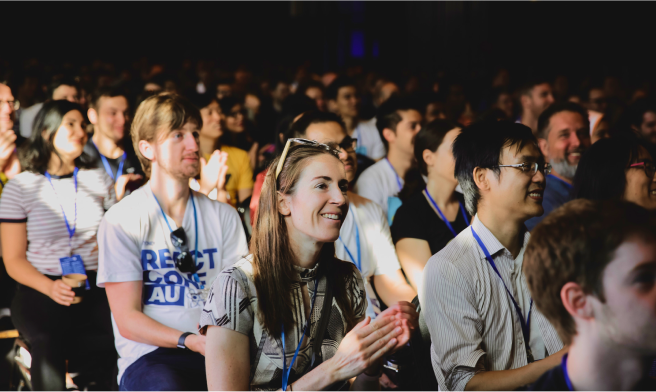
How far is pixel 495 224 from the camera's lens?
185cm

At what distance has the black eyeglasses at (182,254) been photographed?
7.41 ft

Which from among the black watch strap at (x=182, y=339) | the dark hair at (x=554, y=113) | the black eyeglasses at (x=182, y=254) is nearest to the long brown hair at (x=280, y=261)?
the black watch strap at (x=182, y=339)

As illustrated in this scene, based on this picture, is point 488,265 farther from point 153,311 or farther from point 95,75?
point 95,75

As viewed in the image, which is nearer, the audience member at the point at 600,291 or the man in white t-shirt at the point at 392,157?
the audience member at the point at 600,291

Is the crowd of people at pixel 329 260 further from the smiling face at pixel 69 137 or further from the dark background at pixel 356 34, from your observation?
the dark background at pixel 356 34

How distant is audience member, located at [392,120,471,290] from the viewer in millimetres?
2693

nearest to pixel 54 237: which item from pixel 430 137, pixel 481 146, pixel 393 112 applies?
pixel 430 137

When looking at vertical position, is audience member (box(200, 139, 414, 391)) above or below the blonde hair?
below

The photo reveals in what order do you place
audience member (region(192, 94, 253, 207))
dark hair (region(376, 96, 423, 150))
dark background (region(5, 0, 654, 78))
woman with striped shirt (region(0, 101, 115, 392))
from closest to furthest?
woman with striped shirt (region(0, 101, 115, 392)) → dark hair (region(376, 96, 423, 150)) → audience member (region(192, 94, 253, 207)) → dark background (region(5, 0, 654, 78))

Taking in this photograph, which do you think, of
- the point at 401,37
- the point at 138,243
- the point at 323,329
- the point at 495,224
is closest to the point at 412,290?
the point at 495,224

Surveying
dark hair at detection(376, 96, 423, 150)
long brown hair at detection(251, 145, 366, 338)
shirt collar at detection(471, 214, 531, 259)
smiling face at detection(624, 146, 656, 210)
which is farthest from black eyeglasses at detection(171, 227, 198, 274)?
dark hair at detection(376, 96, 423, 150)

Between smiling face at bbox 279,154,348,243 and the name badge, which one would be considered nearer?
smiling face at bbox 279,154,348,243

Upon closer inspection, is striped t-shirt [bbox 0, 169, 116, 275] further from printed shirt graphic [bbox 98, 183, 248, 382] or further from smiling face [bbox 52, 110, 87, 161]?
printed shirt graphic [bbox 98, 183, 248, 382]

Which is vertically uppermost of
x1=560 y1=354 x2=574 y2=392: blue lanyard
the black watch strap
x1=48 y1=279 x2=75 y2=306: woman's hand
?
x1=560 y1=354 x2=574 y2=392: blue lanyard
